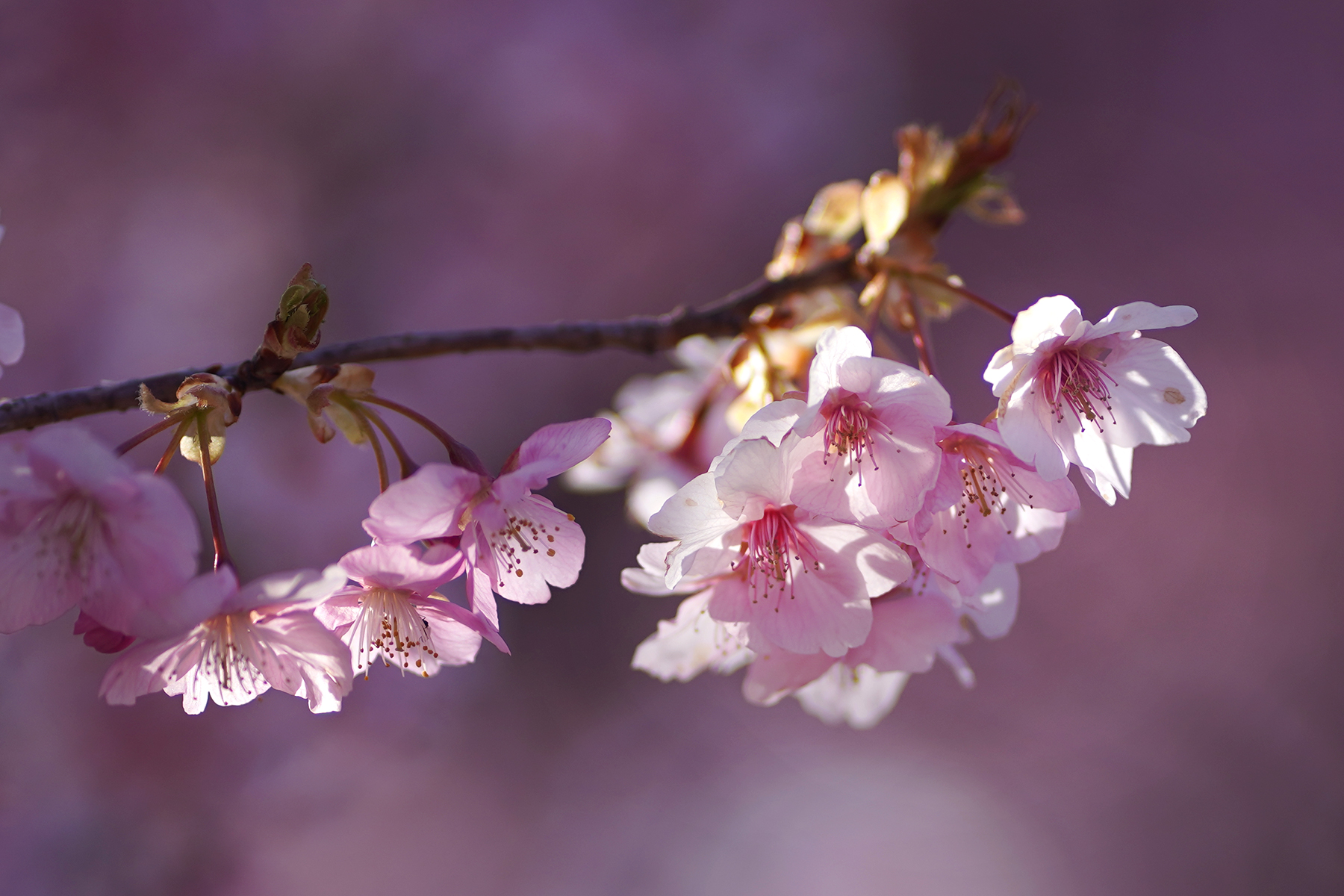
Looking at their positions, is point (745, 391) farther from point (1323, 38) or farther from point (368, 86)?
point (1323, 38)

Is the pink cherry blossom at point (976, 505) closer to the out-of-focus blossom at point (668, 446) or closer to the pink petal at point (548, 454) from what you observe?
the pink petal at point (548, 454)

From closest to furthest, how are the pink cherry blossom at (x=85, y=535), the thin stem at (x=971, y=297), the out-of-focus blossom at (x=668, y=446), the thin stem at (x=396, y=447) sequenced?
1. the pink cherry blossom at (x=85, y=535)
2. the thin stem at (x=396, y=447)
3. the thin stem at (x=971, y=297)
4. the out-of-focus blossom at (x=668, y=446)

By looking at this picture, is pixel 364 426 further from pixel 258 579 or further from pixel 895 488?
pixel 895 488

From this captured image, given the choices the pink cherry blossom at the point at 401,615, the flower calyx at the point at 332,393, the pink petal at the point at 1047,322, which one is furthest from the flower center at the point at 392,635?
the pink petal at the point at 1047,322

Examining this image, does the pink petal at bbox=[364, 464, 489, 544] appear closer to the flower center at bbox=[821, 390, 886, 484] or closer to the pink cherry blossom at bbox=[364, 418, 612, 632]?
the pink cherry blossom at bbox=[364, 418, 612, 632]

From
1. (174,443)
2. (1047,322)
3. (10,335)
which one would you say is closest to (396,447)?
(174,443)

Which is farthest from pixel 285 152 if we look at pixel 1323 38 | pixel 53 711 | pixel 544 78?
pixel 1323 38
